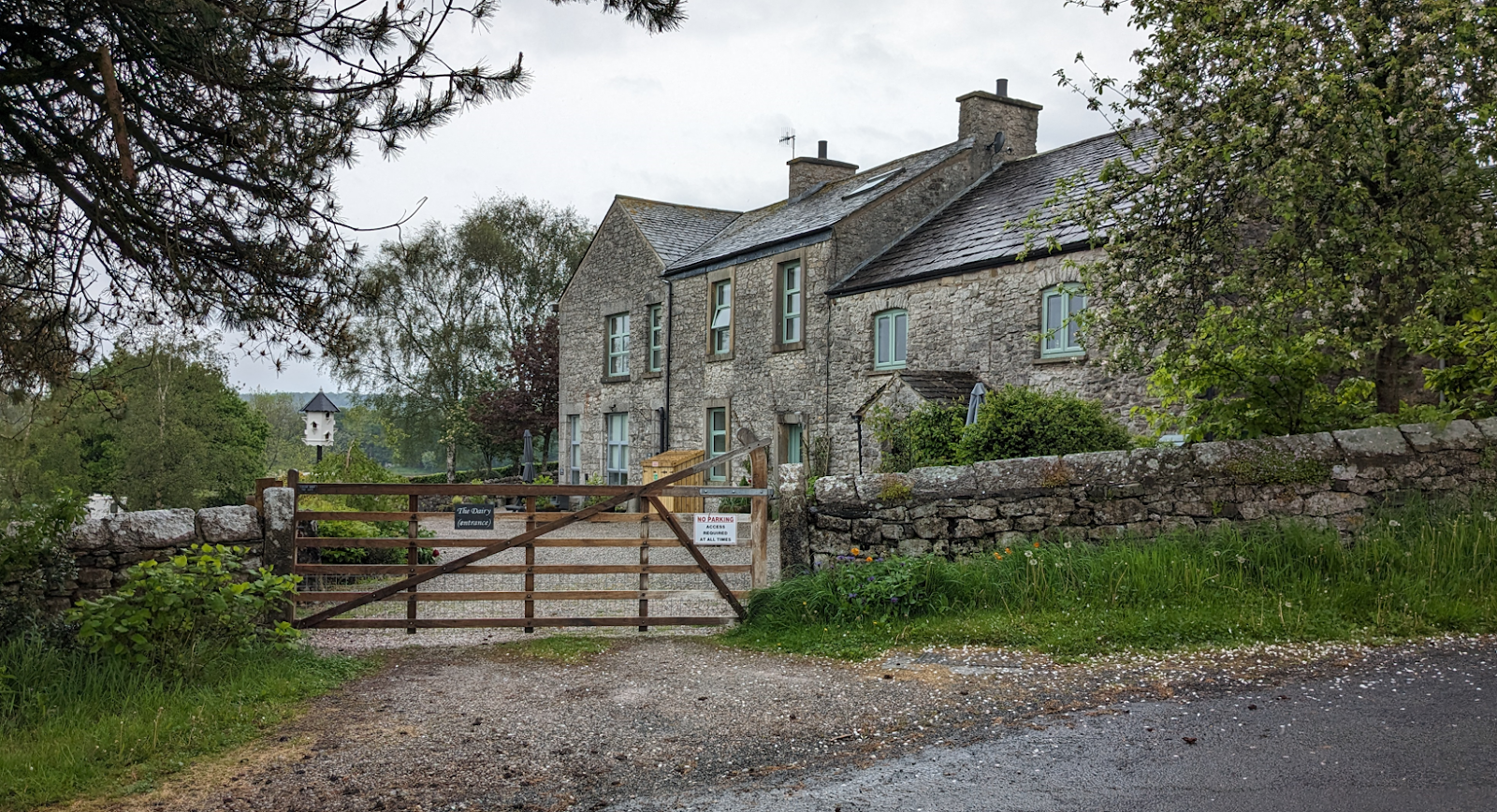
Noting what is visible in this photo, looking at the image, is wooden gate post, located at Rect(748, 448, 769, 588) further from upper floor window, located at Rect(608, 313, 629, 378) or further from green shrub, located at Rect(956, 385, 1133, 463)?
upper floor window, located at Rect(608, 313, 629, 378)

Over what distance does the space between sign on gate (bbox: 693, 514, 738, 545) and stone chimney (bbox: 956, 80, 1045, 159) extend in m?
14.3

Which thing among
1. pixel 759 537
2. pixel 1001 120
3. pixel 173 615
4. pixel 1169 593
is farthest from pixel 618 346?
pixel 1169 593

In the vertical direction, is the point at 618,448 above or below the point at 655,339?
below

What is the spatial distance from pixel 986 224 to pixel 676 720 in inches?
539

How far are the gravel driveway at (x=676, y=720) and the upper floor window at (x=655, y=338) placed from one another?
1764 cm

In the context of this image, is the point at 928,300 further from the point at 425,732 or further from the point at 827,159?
the point at 425,732

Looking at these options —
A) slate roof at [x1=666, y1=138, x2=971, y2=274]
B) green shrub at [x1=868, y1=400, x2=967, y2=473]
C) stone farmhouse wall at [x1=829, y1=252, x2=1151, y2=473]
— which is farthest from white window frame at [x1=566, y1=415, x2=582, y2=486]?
green shrub at [x1=868, y1=400, x2=967, y2=473]

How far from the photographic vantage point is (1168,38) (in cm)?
963

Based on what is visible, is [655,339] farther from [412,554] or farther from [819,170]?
[412,554]

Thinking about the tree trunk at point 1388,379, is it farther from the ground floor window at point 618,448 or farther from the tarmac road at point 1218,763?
the ground floor window at point 618,448

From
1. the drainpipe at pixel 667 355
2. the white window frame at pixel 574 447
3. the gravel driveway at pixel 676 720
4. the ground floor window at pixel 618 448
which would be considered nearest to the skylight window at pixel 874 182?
the drainpipe at pixel 667 355

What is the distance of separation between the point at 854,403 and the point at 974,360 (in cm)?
299

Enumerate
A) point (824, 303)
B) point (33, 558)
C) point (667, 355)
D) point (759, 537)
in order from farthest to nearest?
point (667, 355)
point (824, 303)
point (759, 537)
point (33, 558)

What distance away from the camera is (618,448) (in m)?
26.5
